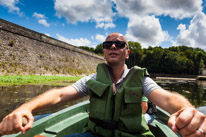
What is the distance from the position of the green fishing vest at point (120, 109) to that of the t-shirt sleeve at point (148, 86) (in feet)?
0.16

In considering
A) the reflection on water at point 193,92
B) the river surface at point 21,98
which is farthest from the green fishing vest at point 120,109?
the reflection on water at point 193,92

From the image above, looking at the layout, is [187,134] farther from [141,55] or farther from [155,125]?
[141,55]

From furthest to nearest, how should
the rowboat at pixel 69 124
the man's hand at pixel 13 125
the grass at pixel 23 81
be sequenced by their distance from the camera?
the grass at pixel 23 81 → the rowboat at pixel 69 124 → the man's hand at pixel 13 125

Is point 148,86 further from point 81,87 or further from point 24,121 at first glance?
point 24,121

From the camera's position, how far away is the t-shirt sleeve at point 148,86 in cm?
151

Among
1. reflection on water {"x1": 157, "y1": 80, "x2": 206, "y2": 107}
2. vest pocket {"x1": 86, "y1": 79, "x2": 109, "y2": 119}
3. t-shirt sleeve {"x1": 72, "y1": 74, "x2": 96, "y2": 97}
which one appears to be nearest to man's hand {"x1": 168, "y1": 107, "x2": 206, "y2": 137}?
vest pocket {"x1": 86, "y1": 79, "x2": 109, "y2": 119}

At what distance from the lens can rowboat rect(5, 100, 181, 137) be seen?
6.39 ft

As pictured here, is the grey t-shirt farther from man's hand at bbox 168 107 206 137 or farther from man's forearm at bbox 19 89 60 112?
man's hand at bbox 168 107 206 137

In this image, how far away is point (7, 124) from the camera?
0.98m

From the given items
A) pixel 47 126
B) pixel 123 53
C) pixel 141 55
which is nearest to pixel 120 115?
pixel 123 53

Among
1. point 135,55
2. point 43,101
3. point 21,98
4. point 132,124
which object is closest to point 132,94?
point 132,124

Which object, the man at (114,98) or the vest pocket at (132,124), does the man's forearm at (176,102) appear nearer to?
the man at (114,98)

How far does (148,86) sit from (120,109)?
15.4 inches

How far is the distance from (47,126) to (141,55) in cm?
6142
